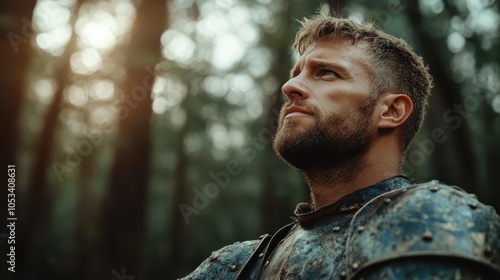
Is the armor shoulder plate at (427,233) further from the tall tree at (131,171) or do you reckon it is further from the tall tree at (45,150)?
the tall tree at (45,150)

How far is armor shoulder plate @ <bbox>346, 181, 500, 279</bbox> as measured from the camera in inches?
68.1

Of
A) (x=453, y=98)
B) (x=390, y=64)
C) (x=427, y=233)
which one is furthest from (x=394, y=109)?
(x=453, y=98)

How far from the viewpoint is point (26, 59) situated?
19.9ft

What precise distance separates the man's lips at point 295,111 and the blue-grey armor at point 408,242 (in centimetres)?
59

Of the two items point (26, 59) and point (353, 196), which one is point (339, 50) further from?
point (26, 59)

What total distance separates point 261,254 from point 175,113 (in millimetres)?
18860

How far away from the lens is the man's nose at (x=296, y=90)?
2.91 metres

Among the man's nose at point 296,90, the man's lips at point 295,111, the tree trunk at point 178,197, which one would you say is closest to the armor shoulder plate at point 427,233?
the man's lips at point 295,111

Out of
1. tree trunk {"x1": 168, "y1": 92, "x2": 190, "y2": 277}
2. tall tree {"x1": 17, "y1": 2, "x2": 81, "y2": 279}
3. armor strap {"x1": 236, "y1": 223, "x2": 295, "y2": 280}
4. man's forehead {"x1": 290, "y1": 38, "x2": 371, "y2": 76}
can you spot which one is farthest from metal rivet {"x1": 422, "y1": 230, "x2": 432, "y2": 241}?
tree trunk {"x1": 168, "y1": 92, "x2": 190, "y2": 277}

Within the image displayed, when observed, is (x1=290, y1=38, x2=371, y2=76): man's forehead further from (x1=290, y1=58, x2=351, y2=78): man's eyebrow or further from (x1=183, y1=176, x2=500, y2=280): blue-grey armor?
(x1=183, y1=176, x2=500, y2=280): blue-grey armor

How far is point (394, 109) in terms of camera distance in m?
3.00

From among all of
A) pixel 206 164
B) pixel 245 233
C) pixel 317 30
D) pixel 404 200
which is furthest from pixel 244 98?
pixel 404 200

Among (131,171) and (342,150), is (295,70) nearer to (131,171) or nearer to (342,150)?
(342,150)

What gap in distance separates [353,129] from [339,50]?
1.73 ft
